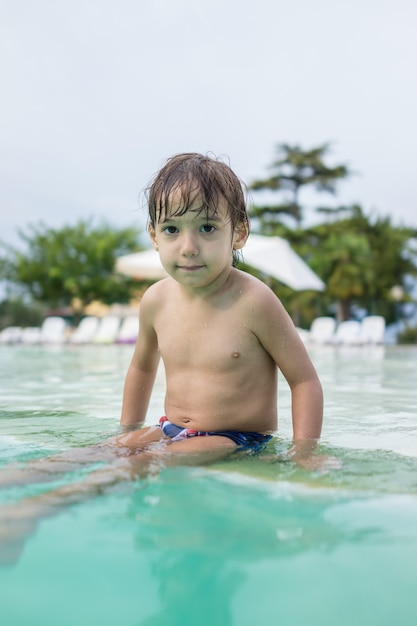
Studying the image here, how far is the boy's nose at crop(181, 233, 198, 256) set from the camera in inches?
86.4

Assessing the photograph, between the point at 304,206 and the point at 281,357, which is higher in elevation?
→ the point at 304,206

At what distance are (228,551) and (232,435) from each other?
3.48ft

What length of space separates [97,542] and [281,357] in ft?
4.01

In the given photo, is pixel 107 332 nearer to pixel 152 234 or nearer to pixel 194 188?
pixel 152 234

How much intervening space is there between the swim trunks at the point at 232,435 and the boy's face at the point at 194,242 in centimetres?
54

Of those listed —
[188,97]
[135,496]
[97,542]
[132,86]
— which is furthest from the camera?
[132,86]

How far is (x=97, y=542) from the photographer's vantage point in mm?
1296

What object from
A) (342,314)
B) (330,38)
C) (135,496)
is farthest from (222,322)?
(330,38)

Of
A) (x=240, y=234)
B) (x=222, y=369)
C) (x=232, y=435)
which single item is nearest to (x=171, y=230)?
(x=240, y=234)

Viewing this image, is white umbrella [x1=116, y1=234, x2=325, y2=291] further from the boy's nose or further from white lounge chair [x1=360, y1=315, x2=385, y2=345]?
the boy's nose

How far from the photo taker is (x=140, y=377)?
282 cm

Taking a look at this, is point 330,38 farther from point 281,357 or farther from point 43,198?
point 281,357

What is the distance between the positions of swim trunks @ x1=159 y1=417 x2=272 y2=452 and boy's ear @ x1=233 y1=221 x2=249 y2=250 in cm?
70

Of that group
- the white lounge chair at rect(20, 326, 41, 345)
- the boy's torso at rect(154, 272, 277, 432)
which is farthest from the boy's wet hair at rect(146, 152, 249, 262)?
the white lounge chair at rect(20, 326, 41, 345)
